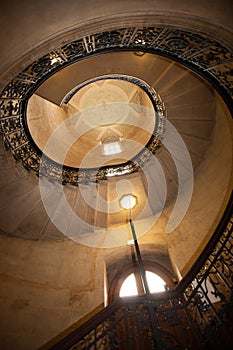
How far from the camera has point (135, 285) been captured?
5.61 metres

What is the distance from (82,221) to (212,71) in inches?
199

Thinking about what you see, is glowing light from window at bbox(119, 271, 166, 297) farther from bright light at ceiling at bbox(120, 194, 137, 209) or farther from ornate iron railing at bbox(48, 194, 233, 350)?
ornate iron railing at bbox(48, 194, 233, 350)

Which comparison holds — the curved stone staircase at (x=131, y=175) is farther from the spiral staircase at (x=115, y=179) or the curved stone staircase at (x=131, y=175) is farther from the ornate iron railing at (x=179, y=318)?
the ornate iron railing at (x=179, y=318)

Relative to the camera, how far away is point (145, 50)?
3.61 meters

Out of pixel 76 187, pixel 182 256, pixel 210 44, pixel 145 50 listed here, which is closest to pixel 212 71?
pixel 210 44

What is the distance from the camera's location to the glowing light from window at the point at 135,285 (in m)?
5.46

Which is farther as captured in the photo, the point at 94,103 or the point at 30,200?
the point at 94,103

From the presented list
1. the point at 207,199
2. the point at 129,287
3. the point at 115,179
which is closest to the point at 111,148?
the point at 115,179

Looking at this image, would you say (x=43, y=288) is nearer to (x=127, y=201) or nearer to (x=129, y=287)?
(x=129, y=287)

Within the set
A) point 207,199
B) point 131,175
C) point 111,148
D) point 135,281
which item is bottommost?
point 135,281

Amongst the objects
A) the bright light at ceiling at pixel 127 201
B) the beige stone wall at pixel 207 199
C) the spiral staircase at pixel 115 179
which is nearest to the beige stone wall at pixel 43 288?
the spiral staircase at pixel 115 179

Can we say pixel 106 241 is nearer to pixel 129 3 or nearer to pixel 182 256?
pixel 182 256

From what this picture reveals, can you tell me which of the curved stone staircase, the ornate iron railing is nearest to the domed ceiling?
the curved stone staircase

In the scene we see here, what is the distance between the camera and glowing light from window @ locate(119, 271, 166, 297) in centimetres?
546
